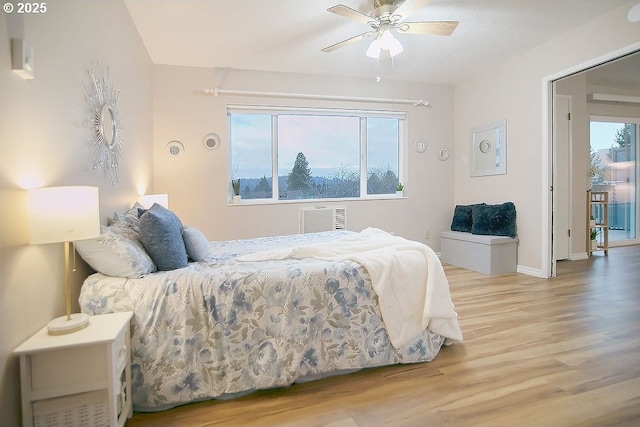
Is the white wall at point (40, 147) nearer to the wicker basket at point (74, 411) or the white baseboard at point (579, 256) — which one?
the wicker basket at point (74, 411)

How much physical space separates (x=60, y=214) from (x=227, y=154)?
3.06 m

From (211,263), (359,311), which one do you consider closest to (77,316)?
(211,263)

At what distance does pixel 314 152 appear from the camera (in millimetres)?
4750

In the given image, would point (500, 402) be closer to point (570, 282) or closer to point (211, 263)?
point (211, 263)

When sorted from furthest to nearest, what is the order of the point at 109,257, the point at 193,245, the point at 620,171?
the point at 620,171
the point at 193,245
the point at 109,257

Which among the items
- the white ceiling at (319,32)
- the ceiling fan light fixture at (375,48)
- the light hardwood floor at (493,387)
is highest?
the white ceiling at (319,32)

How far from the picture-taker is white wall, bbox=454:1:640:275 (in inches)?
131

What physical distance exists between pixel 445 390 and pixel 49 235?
2.05m

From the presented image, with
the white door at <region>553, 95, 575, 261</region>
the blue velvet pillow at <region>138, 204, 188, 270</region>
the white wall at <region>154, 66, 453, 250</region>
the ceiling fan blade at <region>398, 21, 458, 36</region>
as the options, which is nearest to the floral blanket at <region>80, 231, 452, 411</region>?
the blue velvet pillow at <region>138, 204, 188, 270</region>

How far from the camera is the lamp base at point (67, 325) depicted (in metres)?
1.38

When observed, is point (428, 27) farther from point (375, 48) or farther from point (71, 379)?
point (71, 379)

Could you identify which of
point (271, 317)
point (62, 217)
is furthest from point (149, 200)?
point (271, 317)

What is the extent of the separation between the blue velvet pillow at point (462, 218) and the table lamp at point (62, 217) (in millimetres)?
4576

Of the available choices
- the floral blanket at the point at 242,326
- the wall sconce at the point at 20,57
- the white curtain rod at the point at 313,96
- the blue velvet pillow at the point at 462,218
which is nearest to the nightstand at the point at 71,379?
the floral blanket at the point at 242,326
